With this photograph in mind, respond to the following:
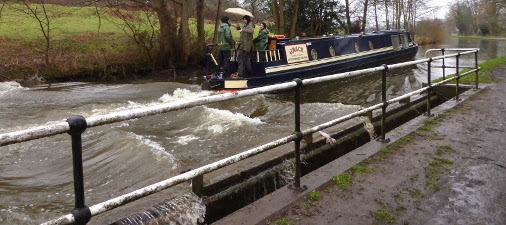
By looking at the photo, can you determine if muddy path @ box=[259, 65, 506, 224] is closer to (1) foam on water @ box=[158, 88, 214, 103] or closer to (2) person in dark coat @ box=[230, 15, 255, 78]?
(2) person in dark coat @ box=[230, 15, 255, 78]

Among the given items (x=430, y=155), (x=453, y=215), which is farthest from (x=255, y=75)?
(x=453, y=215)

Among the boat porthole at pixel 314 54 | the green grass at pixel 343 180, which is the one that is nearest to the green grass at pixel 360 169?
the green grass at pixel 343 180

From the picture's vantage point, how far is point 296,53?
1411cm

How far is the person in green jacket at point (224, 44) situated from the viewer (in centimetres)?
1266

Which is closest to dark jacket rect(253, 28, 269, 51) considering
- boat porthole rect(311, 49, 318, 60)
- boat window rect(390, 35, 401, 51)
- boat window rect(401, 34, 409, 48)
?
boat porthole rect(311, 49, 318, 60)

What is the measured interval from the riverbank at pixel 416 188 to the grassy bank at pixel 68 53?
→ 1626 centimetres

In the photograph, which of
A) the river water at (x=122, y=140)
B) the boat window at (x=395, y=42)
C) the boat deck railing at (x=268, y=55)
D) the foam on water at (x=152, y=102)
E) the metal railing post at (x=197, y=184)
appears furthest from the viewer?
the boat window at (x=395, y=42)

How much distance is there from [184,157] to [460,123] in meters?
4.19

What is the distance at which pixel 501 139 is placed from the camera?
4980 millimetres

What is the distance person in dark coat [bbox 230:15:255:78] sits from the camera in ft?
40.8

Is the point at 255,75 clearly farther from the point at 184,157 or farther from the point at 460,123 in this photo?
the point at 460,123

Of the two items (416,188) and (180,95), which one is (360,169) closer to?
(416,188)

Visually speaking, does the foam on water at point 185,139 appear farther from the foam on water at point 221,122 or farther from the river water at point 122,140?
the foam on water at point 221,122

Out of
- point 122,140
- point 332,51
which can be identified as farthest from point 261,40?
point 122,140
